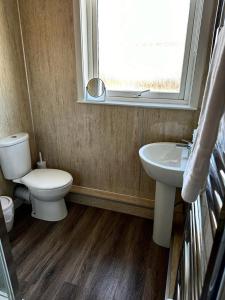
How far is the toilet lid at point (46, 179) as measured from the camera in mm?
1833

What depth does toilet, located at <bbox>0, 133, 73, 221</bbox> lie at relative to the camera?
183cm

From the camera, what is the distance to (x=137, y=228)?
1.96m

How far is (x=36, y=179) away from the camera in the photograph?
75.6 inches

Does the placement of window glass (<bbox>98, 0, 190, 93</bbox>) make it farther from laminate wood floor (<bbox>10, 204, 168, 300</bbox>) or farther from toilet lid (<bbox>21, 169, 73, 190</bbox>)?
laminate wood floor (<bbox>10, 204, 168, 300</bbox>)

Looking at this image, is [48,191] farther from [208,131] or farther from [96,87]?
[208,131]

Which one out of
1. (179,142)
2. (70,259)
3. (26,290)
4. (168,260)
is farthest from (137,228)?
(26,290)

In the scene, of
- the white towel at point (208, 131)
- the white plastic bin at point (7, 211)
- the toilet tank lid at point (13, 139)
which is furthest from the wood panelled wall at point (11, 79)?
the white towel at point (208, 131)

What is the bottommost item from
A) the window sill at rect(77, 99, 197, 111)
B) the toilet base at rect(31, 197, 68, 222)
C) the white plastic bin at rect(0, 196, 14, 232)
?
the toilet base at rect(31, 197, 68, 222)

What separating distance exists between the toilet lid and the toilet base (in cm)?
23

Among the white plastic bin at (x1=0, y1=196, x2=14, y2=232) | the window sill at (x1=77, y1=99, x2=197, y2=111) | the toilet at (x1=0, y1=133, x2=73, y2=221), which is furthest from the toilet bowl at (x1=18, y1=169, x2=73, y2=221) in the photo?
the window sill at (x1=77, y1=99, x2=197, y2=111)

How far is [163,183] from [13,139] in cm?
133

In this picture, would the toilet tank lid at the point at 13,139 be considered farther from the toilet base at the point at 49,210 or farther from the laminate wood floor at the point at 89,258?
the laminate wood floor at the point at 89,258

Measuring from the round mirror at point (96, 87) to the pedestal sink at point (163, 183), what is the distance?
64cm

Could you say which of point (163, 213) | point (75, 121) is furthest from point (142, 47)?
point (163, 213)
